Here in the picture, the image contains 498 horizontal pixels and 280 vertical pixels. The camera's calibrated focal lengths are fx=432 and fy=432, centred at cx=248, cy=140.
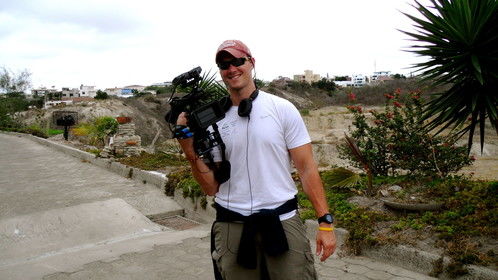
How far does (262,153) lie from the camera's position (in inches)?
83.8

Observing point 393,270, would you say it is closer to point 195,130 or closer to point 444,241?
point 444,241

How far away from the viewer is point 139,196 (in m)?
7.78

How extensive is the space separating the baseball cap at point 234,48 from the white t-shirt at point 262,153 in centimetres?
25

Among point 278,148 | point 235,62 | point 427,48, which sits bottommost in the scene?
point 278,148

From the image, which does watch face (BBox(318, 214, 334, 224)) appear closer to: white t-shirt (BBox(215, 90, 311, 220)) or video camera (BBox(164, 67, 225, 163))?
white t-shirt (BBox(215, 90, 311, 220))

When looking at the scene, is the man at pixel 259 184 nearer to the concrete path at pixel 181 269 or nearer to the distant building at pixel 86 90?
the concrete path at pixel 181 269

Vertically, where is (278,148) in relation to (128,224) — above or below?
above

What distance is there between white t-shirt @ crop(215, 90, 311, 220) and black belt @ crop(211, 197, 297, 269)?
32mm

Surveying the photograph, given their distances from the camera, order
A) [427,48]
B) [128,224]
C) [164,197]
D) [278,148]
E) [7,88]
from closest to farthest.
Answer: [278,148] → [427,48] → [128,224] → [164,197] → [7,88]

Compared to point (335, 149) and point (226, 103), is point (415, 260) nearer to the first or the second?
point (226, 103)

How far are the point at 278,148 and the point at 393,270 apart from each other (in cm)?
244

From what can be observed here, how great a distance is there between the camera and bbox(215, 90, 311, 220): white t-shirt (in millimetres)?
2127

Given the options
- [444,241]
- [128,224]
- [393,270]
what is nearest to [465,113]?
[444,241]

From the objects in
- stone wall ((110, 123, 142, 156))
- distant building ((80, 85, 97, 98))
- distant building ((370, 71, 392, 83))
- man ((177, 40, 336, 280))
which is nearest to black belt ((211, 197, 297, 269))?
man ((177, 40, 336, 280))
